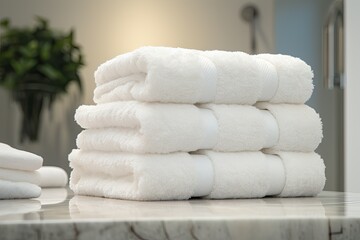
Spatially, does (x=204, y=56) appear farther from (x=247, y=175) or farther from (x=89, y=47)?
(x=89, y=47)

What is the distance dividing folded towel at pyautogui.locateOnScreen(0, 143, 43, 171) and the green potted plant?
6.05ft

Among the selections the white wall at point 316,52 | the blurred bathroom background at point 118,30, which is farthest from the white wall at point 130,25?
the white wall at point 316,52

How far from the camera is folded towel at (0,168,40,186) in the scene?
106cm

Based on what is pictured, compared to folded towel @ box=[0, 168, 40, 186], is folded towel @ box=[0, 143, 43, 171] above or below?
above

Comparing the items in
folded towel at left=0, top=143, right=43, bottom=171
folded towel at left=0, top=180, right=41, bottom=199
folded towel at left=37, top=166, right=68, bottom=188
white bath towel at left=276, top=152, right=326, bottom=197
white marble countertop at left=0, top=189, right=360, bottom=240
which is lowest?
folded towel at left=37, top=166, right=68, bottom=188

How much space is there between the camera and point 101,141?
3.66ft

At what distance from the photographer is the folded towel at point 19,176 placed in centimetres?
106

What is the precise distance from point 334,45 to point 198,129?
1217mm

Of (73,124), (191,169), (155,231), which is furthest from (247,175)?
(73,124)

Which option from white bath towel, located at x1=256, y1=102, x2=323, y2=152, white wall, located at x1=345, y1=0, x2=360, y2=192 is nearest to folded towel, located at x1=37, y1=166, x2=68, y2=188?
white bath towel, located at x1=256, y1=102, x2=323, y2=152

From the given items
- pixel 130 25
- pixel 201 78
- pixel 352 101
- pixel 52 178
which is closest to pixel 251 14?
pixel 130 25

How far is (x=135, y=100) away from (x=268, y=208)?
11.7 inches

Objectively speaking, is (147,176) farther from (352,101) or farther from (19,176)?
(352,101)

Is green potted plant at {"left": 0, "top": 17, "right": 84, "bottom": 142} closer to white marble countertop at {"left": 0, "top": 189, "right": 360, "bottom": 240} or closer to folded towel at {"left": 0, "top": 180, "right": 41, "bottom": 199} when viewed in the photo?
folded towel at {"left": 0, "top": 180, "right": 41, "bottom": 199}
